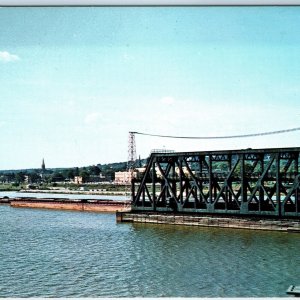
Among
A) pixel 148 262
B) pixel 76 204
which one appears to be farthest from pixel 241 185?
pixel 76 204

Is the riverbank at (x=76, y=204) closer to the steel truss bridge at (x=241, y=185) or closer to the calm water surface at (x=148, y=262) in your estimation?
the steel truss bridge at (x=241, y=185)

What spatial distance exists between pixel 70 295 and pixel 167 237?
1354cm

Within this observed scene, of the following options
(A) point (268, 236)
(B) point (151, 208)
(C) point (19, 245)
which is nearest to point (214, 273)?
(A) point (268, 236)

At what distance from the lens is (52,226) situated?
128 feet

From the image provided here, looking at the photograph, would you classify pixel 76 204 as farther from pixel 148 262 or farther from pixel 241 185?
pixel 148 262

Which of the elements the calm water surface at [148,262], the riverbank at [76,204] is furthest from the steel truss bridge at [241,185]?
the riverbank at [76,204]

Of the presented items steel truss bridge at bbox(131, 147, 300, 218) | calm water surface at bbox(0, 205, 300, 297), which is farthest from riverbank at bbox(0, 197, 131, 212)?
calm water surface at bbox(0, 205, 300, 297)

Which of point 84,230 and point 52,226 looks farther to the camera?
point 52,226

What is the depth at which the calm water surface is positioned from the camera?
19156 mm

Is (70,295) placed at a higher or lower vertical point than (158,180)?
lower

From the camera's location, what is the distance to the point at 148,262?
24.1 m

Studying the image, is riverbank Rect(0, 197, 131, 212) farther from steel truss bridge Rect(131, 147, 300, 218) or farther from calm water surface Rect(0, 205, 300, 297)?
calm water surface Rect(0, 205, 300, 297)

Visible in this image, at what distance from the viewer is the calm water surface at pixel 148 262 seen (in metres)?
19.2

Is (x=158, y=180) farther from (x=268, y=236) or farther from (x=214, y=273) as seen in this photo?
(x=214, y=273)
